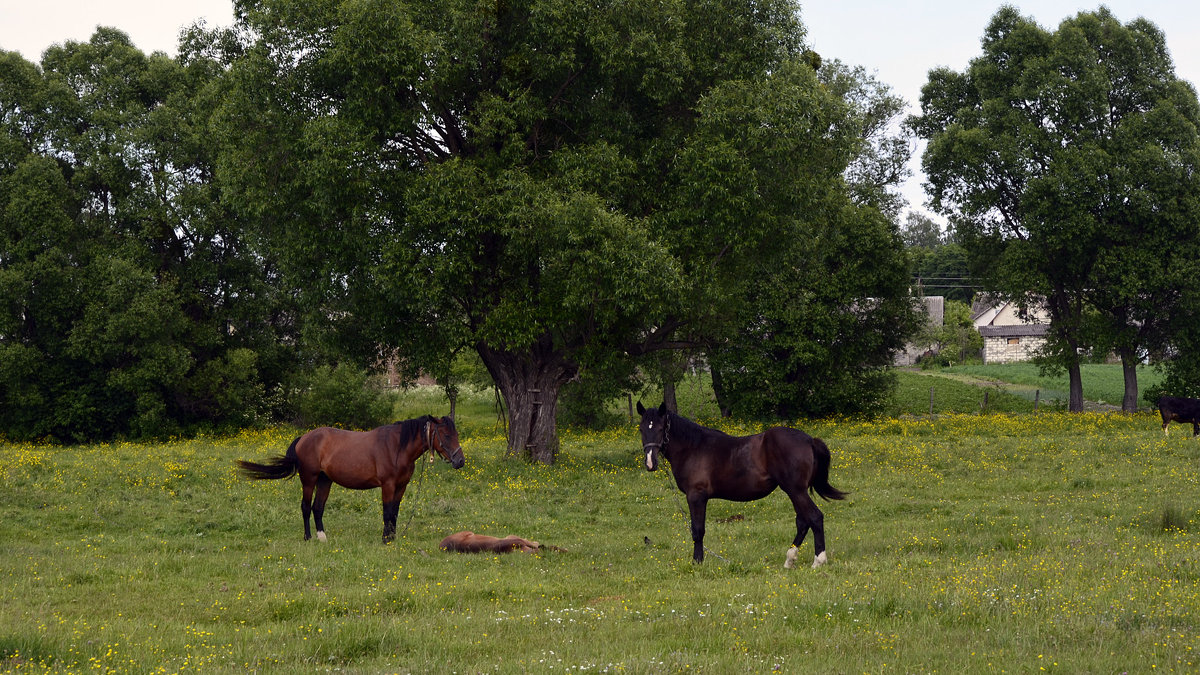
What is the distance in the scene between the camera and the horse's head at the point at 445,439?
16.6 meters

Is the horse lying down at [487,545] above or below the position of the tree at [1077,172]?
below

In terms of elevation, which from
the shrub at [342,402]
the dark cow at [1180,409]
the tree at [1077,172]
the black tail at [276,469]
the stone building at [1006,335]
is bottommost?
the shrub at [342,402]

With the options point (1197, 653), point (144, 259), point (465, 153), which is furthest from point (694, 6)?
point (144, 259)

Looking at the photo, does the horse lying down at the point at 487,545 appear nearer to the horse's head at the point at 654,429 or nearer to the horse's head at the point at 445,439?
the horse's head at the point at 445,439

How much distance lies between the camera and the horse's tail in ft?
46.8

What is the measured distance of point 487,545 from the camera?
1583 cm

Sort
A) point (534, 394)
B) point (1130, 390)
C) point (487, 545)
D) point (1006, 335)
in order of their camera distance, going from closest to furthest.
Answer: point (487, 545), point (534, 394), point (1130, 390), point (1006, 335)

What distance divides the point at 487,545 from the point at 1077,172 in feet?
125

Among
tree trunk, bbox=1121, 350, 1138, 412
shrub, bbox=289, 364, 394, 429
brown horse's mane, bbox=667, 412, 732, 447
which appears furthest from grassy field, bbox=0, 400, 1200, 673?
tree trunk, bbox=1121, 350, 1138, 412

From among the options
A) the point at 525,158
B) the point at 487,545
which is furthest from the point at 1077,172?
the point at 487,545

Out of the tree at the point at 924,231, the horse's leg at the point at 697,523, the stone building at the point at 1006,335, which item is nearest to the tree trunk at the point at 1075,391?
the horse's leg at the point at 697,523

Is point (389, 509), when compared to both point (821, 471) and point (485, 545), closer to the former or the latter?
point (485, 545)

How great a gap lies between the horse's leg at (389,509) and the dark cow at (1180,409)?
28.5 m

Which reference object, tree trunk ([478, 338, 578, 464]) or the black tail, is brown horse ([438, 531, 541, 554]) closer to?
the black tail
